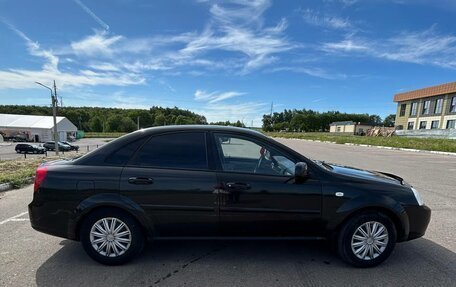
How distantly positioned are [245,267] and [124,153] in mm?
1933

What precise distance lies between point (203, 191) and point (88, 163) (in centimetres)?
138

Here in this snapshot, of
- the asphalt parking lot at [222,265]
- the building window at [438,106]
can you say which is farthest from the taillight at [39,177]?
the building window at [438,106]

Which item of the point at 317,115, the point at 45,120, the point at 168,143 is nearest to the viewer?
the point at 168,143

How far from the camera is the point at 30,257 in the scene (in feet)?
11.2

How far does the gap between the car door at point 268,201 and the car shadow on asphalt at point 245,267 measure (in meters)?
0.40

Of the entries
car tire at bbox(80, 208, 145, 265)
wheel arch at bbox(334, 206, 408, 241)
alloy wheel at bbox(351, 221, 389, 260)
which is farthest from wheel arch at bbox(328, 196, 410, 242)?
car tire at bbox(80, 208, 145, 265)

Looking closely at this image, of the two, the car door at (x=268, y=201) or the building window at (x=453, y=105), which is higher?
the building window at (x=453, y=105)

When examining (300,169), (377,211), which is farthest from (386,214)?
(300,169)

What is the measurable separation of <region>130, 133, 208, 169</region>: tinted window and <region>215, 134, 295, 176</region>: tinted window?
9.2 inches

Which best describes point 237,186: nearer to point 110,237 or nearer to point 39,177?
point 110,237

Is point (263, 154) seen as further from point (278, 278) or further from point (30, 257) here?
point (30, 257)

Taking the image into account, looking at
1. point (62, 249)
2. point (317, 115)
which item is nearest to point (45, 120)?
point (62, 249)

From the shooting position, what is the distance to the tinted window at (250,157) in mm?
3270

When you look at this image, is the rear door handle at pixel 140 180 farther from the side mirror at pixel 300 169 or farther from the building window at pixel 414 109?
the building window at pixel 414 109
